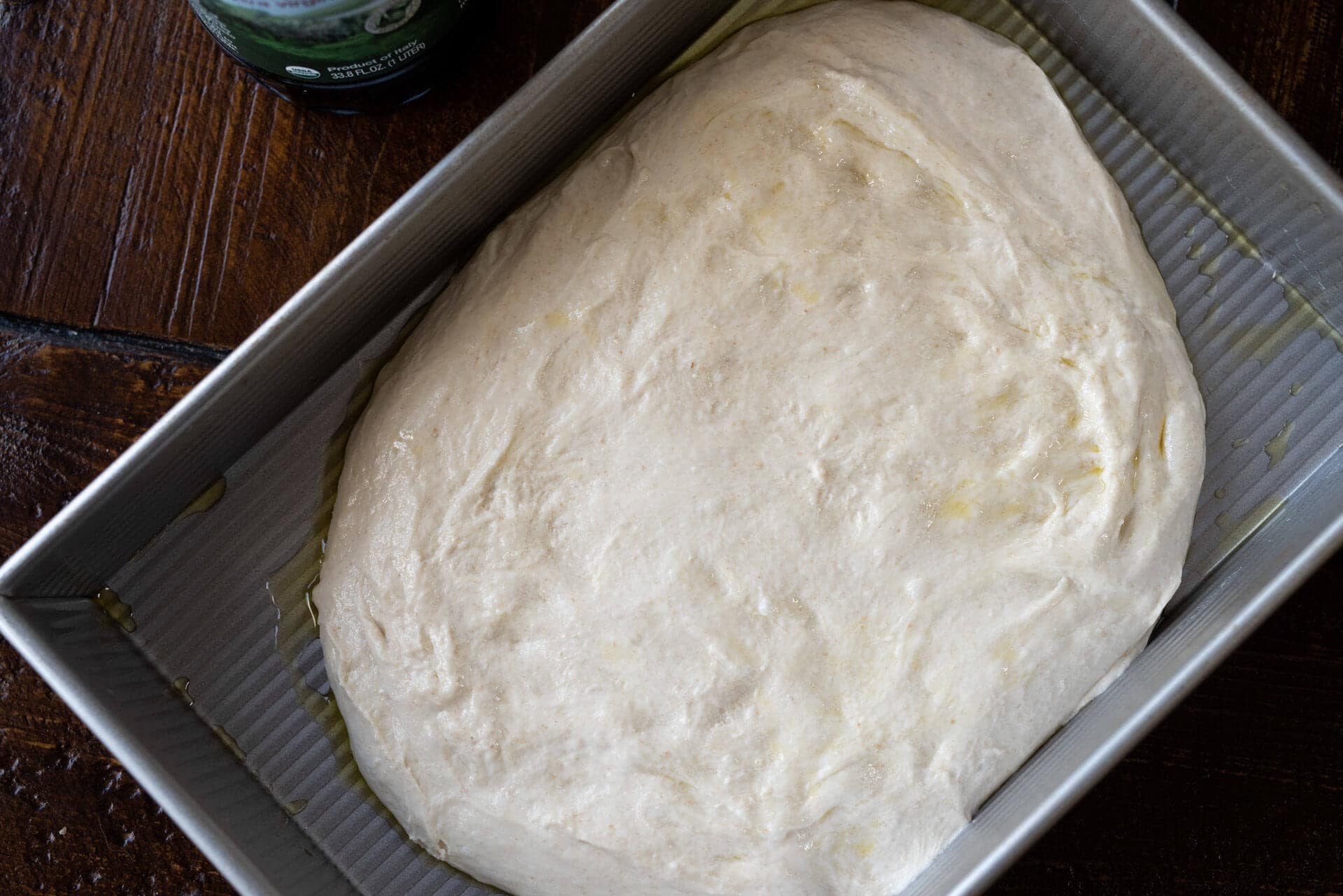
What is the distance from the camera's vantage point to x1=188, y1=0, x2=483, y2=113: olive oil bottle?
819 millimetres

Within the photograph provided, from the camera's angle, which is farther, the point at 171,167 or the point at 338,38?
the point at 171,167

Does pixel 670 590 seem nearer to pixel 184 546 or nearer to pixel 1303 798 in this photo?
pixel 184 546

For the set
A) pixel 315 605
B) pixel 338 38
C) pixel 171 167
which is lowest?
pixel 315 605

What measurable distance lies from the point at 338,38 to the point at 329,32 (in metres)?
0.01

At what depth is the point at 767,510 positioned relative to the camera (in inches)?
38.2

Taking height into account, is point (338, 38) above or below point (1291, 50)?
below

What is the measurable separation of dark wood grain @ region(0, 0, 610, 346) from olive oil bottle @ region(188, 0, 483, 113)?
86mm

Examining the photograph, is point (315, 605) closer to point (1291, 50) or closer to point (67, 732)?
point (67, 732)

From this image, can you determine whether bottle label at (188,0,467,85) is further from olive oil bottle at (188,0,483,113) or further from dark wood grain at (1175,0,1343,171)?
dark wood grain at (1175,0,1343,171)

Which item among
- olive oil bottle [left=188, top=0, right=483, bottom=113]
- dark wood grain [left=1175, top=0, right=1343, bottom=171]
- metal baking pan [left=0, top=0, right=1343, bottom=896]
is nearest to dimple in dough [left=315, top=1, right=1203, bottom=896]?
metal baking pan [left=0, top=0, right=1343, bottom=896]

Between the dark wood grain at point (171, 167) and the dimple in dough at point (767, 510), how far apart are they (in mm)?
212

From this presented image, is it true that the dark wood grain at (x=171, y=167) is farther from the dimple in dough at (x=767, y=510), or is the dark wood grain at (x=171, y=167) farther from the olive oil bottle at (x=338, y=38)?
the dimple in dough at (x=767, y=510)

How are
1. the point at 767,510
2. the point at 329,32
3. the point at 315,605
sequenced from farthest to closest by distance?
1. the point at 315,605
2. the point at 767,510
3. the point at 329,32

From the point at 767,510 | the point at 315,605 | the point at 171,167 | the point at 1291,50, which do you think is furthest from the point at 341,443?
the point at 1291,50
